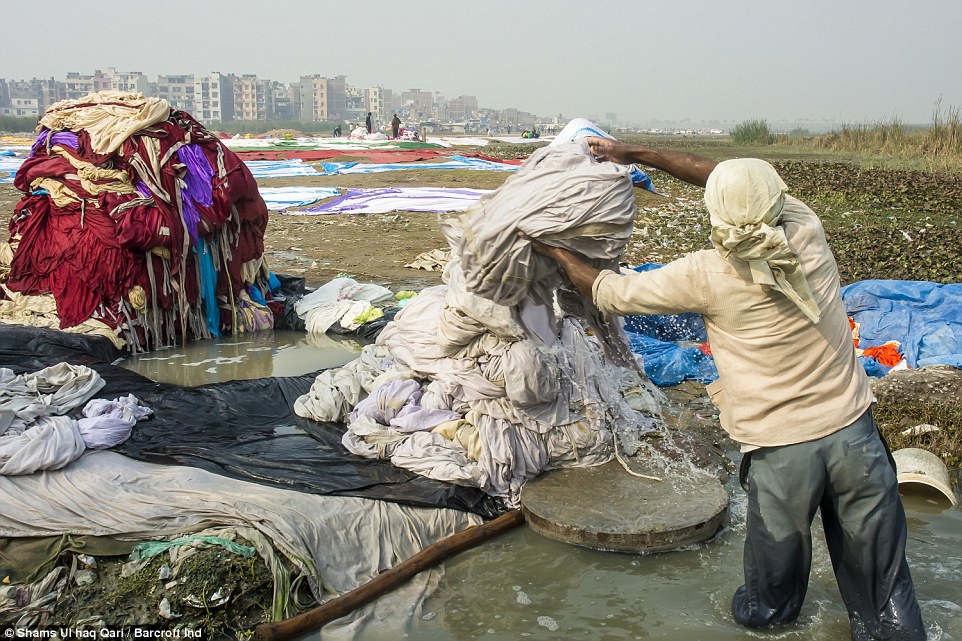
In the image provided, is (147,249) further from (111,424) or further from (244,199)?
(111,424)

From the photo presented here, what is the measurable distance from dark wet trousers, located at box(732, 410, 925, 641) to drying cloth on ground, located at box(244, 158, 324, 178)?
15.8 m

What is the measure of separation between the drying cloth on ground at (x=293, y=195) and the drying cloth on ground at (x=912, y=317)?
8.61m

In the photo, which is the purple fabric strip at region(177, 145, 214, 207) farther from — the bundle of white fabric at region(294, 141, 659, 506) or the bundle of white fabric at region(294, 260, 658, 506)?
the bundle of white fabric at region(294, 260, 658, 506)

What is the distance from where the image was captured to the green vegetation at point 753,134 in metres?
33.8

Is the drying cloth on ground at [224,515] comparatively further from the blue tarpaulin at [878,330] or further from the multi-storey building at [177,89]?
the multi-storey building at [177,89]

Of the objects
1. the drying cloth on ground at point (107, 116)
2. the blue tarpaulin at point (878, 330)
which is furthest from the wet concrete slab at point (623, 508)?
the drying cloth on ground at point (107, 116)

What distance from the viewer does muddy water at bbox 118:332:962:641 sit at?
2.96 m

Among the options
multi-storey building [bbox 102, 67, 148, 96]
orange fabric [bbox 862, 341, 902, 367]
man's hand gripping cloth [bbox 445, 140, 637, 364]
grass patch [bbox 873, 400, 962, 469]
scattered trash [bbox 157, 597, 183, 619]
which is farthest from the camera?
multi-storey building [bbox 102, 67, 148, 96]

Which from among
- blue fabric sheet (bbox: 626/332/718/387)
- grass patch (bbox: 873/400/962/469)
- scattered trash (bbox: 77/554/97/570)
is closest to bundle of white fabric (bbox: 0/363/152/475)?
scattered trash (bbox: 77/554/97/570)

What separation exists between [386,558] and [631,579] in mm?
966

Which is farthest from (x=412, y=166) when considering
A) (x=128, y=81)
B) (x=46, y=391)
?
(x=128, y=81)

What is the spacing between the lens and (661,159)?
10.3ft

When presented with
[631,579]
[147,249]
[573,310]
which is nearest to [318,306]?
[147,249]

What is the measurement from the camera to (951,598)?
10.2 feet
